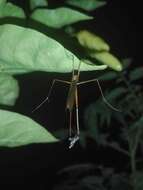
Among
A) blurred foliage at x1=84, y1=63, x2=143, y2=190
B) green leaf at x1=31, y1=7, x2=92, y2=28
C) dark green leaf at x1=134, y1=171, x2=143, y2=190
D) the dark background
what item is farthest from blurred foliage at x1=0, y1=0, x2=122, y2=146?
the dark background

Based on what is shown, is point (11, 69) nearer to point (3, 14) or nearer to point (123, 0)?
point (3, 14)

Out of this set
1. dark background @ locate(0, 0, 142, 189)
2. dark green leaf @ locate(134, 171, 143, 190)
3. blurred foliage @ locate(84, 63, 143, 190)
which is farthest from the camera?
dark background @ locate(0, 0, 142, 189)

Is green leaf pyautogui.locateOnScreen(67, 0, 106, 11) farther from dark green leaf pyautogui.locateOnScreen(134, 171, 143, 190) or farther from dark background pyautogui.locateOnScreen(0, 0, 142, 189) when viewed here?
dark background pyautogui.locateOnScreen(0, 0, 142, 189)

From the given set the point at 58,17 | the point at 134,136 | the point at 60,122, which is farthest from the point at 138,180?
the point at 58,17

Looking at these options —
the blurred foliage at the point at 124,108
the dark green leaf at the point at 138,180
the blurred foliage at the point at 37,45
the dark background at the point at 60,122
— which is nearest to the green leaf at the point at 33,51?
the blurred foliage at the point at 37,45

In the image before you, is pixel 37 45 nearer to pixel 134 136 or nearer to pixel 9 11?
pixel 9 11
